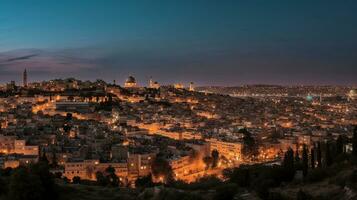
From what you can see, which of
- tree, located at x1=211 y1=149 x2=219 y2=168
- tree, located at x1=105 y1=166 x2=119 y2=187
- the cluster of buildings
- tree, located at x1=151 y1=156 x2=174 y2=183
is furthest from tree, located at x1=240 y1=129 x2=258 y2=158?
tree, located at x1=105 y1=166 x2=119 y2=187

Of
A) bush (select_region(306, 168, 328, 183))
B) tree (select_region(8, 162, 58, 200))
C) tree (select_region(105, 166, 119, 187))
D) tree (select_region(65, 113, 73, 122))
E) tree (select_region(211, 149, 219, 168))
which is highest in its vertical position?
tree (select_region(8, 162, 58, 200))

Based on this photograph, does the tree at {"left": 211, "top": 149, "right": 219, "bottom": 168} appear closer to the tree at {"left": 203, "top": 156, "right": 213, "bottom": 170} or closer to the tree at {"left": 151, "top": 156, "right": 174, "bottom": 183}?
the tree at {"left": 203, "top": 156, "right": 213, "bottom": 170}

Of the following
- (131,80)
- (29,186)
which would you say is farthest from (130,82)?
(29,186)

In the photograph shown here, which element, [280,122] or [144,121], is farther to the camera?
[280,122]

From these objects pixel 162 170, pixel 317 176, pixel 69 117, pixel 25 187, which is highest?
pixel 25 187

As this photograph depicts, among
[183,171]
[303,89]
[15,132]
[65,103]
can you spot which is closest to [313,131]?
[183,171]

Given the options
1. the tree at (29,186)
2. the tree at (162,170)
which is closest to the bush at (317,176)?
the tree at (29,186)

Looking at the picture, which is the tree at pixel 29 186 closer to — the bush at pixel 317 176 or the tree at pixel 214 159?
the bush at pixel 317 176

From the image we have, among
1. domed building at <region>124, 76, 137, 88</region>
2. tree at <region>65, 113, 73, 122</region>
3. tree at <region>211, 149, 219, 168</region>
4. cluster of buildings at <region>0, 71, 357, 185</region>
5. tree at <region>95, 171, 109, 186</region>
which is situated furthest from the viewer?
domed building at <region>124, 76, 137, 88</region>

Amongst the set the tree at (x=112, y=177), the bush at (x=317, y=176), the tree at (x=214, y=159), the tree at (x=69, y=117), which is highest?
the bush at (x=317, y=176)

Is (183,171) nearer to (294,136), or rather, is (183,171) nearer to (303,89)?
(294,136)

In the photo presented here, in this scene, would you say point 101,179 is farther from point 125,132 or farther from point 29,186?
point 125,132
